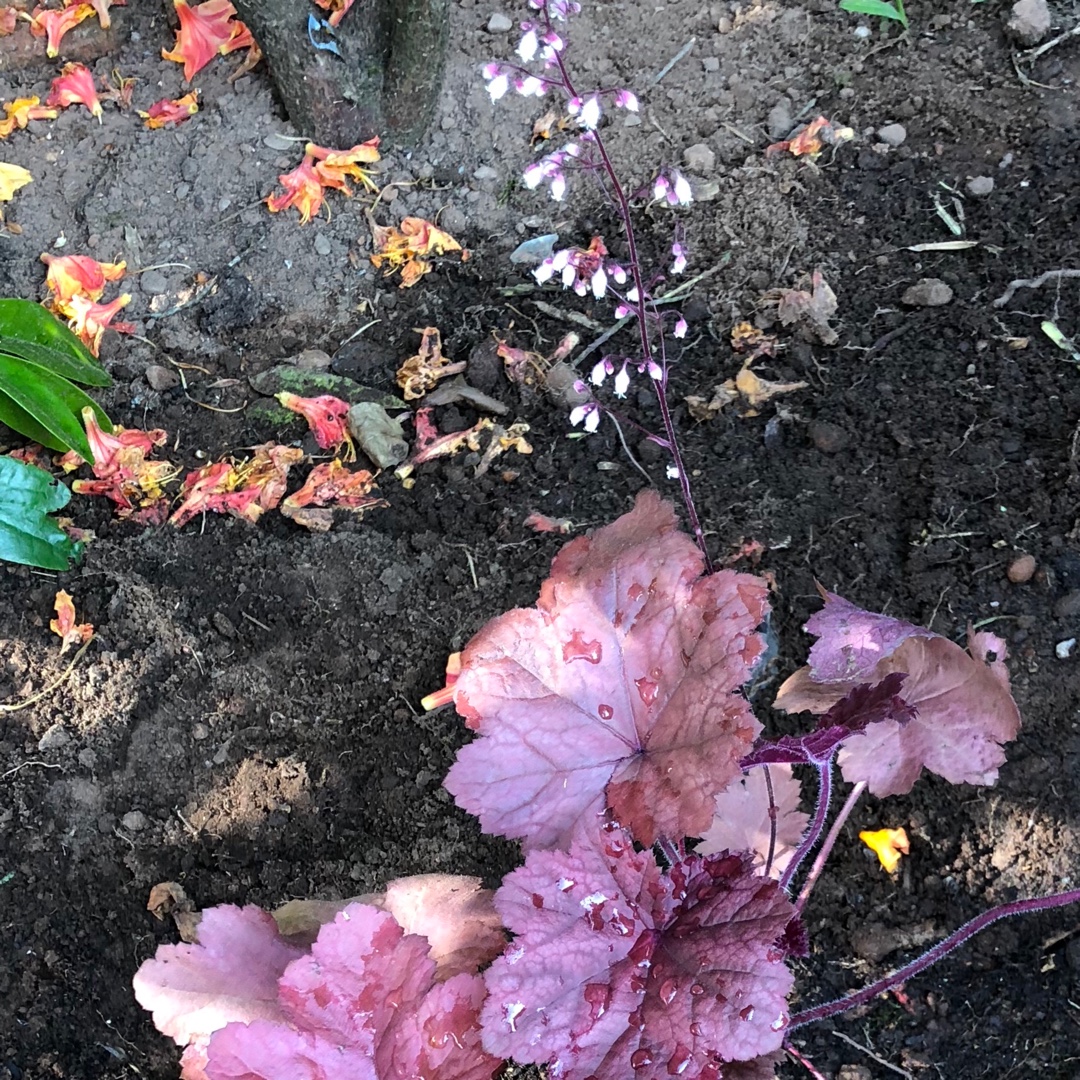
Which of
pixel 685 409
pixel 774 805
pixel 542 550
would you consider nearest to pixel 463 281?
pixel 685 409

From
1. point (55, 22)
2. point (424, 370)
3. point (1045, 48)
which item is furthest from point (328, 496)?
point (1045, 48)

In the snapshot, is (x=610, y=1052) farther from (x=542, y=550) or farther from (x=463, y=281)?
(x=463, y=281)

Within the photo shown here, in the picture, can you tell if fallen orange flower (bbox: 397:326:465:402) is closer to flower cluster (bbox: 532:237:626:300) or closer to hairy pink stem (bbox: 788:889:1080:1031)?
flower cluster (bbox: 532:237:626:300)

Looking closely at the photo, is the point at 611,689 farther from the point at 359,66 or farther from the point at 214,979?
the point at 359,66

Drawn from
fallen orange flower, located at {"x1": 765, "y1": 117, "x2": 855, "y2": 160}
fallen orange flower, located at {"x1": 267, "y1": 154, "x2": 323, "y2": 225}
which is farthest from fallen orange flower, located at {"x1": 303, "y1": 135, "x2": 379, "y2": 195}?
fallen orange flower, located at {"x1": 765, "y1": 117, "x2": 855, "y2": 160}

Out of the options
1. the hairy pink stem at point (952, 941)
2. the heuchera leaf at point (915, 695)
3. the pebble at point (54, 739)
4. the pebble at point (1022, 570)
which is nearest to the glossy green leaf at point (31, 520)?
the pebble at point (54, 739)
